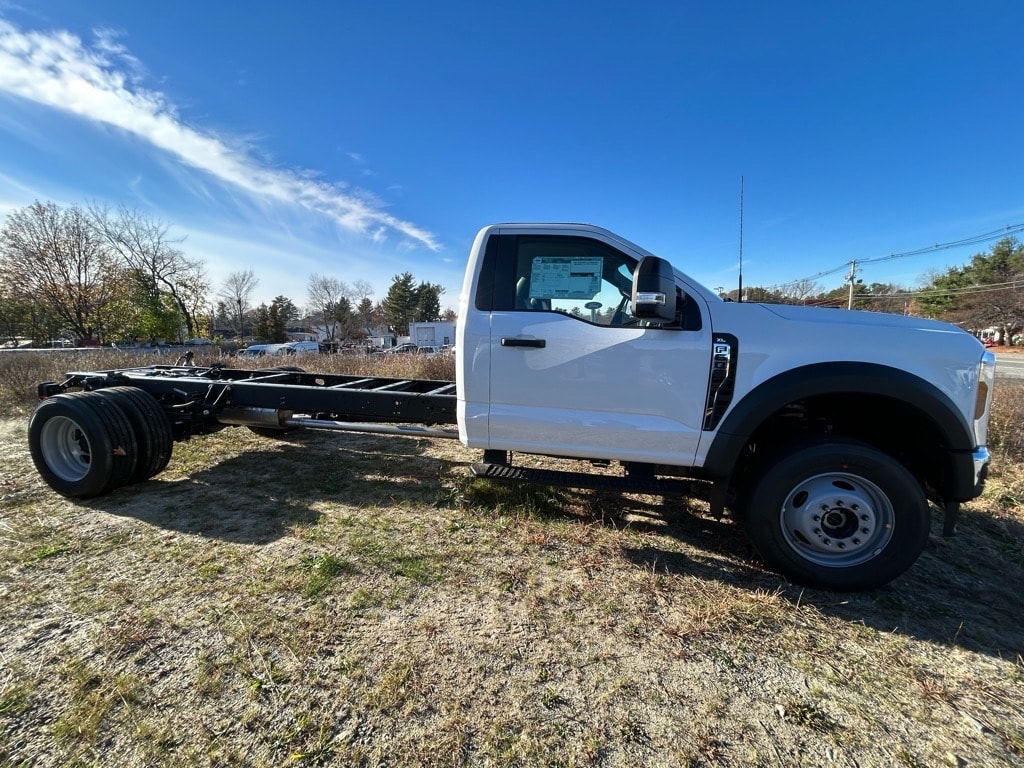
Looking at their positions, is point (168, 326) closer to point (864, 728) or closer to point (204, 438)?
point (204, 438)

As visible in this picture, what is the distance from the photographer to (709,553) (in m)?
2.94

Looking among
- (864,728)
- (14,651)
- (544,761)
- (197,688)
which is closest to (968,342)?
(864,728)

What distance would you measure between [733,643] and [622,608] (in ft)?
1.75

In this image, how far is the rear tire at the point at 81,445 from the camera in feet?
11.2

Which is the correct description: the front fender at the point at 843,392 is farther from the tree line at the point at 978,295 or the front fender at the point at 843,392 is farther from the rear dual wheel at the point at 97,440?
Result: the tree line at the point at 978,295

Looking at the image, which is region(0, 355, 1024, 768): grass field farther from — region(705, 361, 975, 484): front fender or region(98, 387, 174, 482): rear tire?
region(705, 361, 975, 484): front fender

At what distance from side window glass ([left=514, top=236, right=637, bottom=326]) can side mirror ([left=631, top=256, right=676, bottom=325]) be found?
0.41 metres

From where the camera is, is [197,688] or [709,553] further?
[709,553]

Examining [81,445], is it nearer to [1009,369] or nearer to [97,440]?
[97,440]

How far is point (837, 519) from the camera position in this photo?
2.56 meters

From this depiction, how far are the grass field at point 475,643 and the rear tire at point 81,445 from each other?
193mm

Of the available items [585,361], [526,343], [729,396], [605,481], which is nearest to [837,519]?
[729,396]

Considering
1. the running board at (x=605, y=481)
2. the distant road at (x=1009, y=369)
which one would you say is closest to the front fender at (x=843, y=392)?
the running board at (x=605, y=481)

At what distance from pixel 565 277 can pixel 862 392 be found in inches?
72.6
